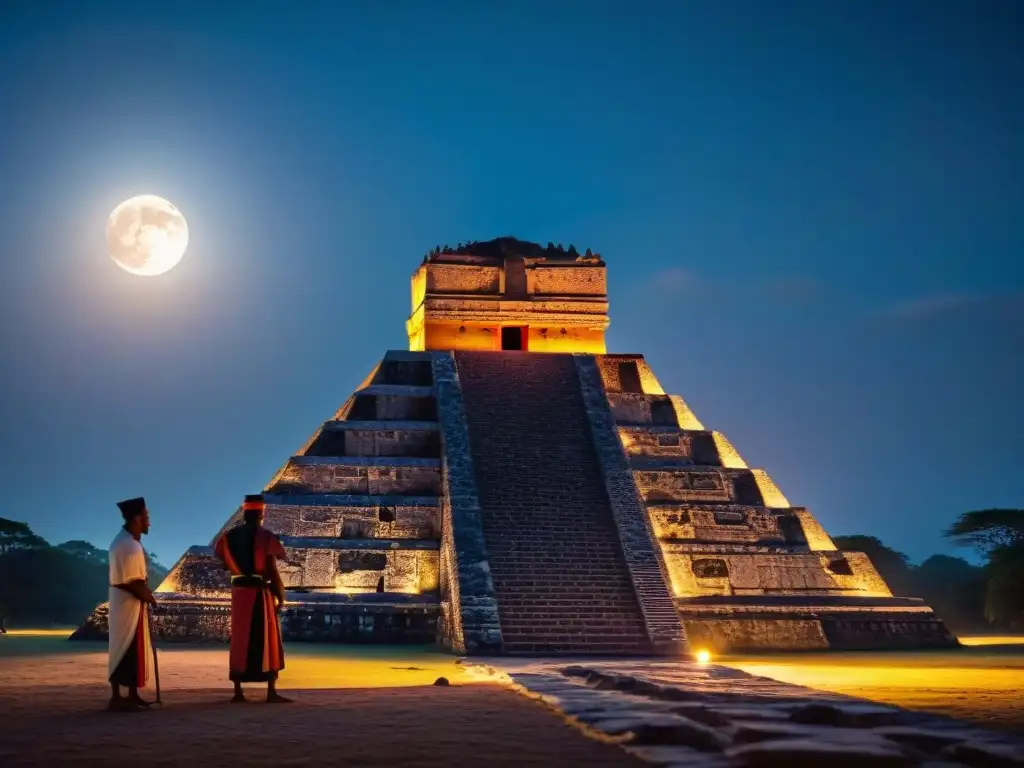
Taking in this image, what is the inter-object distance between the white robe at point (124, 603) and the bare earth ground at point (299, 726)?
407 millimetres

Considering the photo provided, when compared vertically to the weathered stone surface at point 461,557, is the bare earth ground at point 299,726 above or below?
below

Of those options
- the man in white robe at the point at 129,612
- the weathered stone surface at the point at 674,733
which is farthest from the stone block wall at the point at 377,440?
the weathered stone surface at the point at 674,733

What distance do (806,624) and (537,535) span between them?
406cm

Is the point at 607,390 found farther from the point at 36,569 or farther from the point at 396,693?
the point at 36,569

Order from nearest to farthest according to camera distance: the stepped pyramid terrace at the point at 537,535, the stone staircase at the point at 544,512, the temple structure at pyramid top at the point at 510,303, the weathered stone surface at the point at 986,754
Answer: the weathered stone surface at the point at 986,754, the stone staircase at the point at 544,512, the stepped pyramid terrace at the point at 537,535, the temple structure at pyramid top at the point at 510,303

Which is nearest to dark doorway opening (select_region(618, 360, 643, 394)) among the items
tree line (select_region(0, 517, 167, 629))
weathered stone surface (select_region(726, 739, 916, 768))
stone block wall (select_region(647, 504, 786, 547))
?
stone block wall (select_region(647, 504, 786, 547))

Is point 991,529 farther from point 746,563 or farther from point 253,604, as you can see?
point 253,604

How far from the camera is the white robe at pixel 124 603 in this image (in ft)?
25.3

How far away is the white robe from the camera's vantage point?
25.3ft

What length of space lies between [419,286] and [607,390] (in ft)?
18.9

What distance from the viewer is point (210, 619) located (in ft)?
51.1

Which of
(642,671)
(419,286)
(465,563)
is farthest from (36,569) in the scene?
(642,671)

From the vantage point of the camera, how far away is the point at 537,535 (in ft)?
52.2

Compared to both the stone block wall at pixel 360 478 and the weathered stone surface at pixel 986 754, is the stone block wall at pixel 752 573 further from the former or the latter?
the weathered stone surface at pixel 986 754
